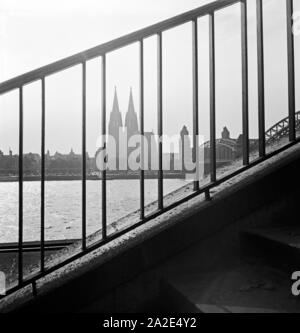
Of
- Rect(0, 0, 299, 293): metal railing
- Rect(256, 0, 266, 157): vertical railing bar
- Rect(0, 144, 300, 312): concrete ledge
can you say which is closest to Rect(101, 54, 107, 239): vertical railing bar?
Rect(0, 0, 299, 293): metal railing

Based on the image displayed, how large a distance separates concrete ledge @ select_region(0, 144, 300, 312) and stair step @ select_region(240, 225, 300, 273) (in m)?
0.12

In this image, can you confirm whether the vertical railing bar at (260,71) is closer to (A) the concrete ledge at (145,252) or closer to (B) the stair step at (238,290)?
(A) the concrete ledge at (145,252)

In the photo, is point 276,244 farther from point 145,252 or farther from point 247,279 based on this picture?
point 145,252

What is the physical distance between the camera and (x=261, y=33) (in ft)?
5.24

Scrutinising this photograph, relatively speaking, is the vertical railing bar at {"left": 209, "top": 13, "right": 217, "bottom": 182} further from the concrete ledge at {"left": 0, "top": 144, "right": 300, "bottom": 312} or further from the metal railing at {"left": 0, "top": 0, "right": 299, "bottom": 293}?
the concrete ledge at {"left": 0, "top": 144, "right": 300, "bottom": 312}

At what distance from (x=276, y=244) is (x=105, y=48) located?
1165 millimetres

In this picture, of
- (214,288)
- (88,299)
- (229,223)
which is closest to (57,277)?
(88,299)

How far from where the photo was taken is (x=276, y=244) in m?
1.35

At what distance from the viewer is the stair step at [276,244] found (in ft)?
4.16

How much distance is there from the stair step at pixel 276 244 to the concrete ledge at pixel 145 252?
117mm

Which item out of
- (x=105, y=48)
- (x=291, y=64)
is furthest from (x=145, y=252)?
(x=291, y=64)

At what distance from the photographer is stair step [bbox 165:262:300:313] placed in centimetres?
112
